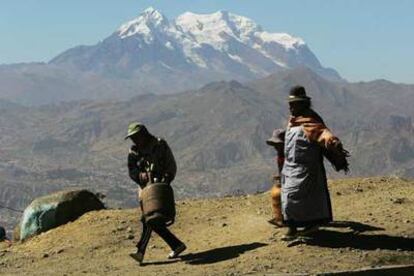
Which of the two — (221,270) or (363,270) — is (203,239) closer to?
(221,270)

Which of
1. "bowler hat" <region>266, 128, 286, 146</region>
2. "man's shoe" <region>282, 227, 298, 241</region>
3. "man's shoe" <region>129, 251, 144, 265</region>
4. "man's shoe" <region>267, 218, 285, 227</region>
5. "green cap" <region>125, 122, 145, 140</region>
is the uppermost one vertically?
"green cap" <region>125, 122, 145, 140</region>

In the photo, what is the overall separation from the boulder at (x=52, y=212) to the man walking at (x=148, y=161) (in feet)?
19.1

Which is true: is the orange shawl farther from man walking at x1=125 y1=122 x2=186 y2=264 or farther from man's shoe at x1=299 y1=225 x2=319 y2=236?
man walking at x1=125 y1=122 x2=186 y2=264

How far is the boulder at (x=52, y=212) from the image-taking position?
1711 cm

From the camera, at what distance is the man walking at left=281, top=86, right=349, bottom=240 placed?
10.9m

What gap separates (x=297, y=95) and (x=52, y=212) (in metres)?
8.25

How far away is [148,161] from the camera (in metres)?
11.8

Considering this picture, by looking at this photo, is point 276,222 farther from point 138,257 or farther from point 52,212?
point 52,212

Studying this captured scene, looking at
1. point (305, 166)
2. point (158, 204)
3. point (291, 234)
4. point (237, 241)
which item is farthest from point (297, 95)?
point (237, 241)

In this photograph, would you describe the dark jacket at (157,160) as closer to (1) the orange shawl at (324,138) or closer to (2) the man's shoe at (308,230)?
(1) the orange shawl at (324,138)

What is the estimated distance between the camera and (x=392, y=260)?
10.7m

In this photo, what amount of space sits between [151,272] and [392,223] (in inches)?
185

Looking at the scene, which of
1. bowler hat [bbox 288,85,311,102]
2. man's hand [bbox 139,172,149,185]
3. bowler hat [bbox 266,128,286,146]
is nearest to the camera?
bowler hat [bbox 288,85,311,102]

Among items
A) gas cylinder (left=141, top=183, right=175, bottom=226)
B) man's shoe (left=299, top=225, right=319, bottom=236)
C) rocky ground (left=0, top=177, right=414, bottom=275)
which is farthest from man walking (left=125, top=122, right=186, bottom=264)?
man's shoe (left=299, top=225, right=319, bottom=236)
